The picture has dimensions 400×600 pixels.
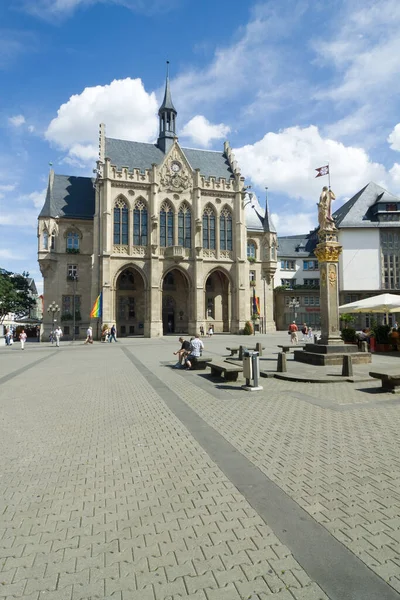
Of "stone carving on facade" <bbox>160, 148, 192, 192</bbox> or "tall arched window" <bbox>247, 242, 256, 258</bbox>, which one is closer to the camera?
"stone carving on facade" <bbox>160, 148, 192, 192</bbox>

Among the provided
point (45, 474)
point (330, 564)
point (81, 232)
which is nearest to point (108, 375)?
point (45, 474)

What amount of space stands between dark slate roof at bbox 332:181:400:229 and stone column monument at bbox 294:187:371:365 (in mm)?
35384

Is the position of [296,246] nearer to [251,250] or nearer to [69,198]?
[251,250]

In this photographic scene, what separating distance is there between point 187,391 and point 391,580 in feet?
26.2

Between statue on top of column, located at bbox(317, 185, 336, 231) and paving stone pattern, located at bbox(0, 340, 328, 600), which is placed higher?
statue on top of column, located at bbox(317, 185, 336, 231)

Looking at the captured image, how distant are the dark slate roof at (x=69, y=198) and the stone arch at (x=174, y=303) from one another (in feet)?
39.8

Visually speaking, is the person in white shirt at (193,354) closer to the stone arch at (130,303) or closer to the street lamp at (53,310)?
the street lamp at (53,310)

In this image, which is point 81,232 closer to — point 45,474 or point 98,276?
point 98,276

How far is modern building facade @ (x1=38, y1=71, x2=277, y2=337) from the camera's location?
40.3m

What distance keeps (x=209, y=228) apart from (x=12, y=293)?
30.7m

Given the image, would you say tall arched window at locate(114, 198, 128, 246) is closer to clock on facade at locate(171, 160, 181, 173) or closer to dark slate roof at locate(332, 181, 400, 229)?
clock on facade at locate(171, 160, 181, 173)

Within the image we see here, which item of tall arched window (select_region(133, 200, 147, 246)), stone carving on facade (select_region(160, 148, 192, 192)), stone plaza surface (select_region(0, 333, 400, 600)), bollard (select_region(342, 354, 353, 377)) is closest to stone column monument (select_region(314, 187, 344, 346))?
bollard (select_region(342, 354, 353, 377))

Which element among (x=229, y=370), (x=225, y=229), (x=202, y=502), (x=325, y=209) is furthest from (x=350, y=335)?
(x=225, y=229)

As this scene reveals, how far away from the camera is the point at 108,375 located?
1388 centimetres
